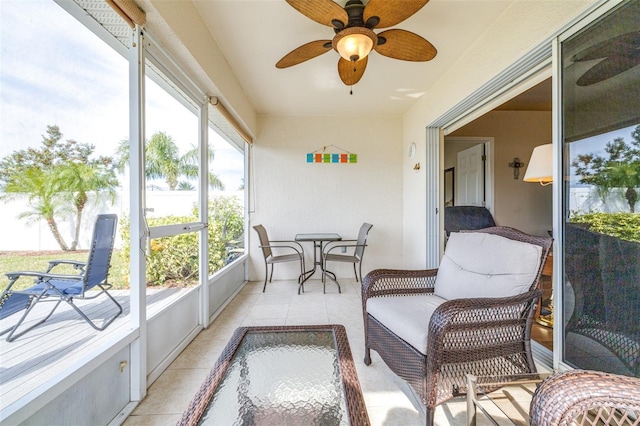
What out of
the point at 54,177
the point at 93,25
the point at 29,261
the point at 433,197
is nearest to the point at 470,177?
the point at 433,197

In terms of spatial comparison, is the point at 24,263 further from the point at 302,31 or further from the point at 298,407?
the point at 302,31

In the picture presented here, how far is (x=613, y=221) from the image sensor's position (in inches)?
46.8

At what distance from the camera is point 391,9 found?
55.7 inches

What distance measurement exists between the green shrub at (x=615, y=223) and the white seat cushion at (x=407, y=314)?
2.77 feet

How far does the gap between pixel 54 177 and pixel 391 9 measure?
1.81 m

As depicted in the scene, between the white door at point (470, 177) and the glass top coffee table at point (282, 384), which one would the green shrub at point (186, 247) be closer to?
the glass top coffee table at point (282, 384)

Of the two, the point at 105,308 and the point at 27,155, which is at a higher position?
the point at 27,155

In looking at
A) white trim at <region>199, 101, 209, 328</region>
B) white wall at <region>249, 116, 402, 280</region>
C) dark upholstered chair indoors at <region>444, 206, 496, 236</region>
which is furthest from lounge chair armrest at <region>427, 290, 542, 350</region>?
white wall at <region>249, 116, 402, 280</region>

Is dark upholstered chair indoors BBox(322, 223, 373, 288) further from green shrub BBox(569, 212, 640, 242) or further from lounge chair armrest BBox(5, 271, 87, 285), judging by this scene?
lounge chair armrest BBox(5, 271, 87, 285)

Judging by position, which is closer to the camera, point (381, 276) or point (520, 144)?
point (381, 276)

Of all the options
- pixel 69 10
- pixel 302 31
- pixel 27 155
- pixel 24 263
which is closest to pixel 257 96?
pixel 302 31

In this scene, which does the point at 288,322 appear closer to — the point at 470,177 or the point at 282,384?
the point at 282,384

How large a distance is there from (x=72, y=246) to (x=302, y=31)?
2.04 m

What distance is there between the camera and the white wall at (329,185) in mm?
3738
